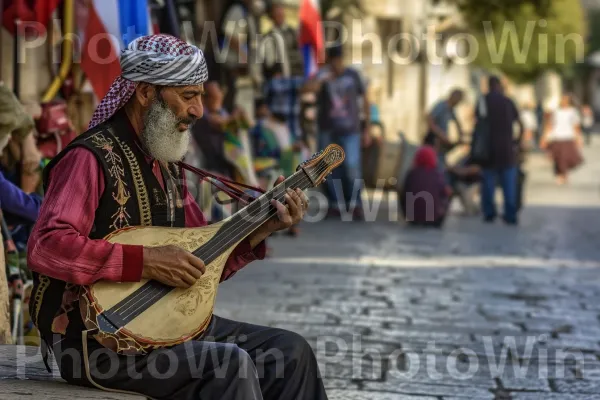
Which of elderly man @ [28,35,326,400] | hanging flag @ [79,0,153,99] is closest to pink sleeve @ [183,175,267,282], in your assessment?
elderly man @ [28,35,326,400]

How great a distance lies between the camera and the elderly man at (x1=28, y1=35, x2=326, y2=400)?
12.2 ft

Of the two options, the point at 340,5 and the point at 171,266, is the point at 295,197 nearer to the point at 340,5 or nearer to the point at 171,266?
the point at 171,266

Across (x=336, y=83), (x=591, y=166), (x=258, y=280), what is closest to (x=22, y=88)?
(x=258, y=280)

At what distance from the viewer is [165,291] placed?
12.5 feet

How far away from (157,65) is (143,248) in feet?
1.98

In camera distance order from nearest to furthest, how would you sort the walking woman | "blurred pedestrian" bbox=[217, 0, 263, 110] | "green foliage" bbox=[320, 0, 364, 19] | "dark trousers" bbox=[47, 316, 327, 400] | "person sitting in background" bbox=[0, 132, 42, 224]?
"dark trousers" bbox=[47, 316, 327, 400], "person sitting in background" bbox=[0, 132, 42, 224], "blurred pedestrian" bbox=[217, 0, 263, 110], "green foliage" bbox=[320, 0, 364, 19], the walking woman

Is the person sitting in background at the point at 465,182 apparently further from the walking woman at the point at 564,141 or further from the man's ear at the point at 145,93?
the man's ear at the point at 145,93

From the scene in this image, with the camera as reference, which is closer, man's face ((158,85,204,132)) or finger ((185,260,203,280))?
finger ((185,260,203,280))

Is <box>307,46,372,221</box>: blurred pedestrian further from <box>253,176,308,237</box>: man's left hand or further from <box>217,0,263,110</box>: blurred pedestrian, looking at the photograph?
<box>253,176,308,237</box>: man's left hand

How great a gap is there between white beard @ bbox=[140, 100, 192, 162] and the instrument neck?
1.01 feet

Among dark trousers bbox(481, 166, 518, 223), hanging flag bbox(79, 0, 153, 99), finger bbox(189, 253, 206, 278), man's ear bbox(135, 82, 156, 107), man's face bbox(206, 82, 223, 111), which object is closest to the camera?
finger bbox(189, 253, 206, 278)

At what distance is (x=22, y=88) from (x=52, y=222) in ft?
16.6

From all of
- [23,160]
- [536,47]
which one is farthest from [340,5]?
[536,47]

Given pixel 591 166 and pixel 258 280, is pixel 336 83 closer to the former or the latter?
pixel 258 280
